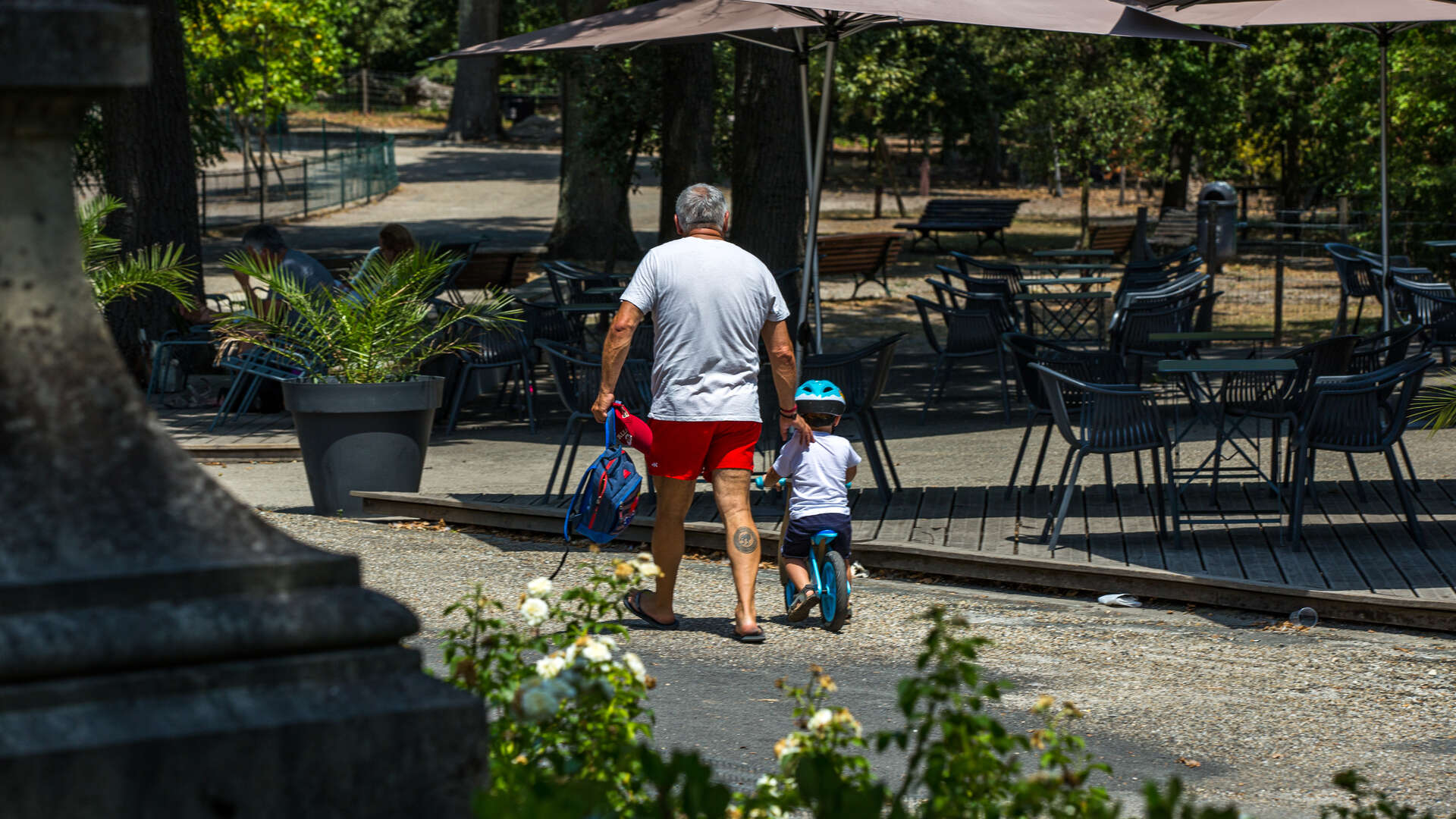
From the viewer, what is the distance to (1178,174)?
32188mm

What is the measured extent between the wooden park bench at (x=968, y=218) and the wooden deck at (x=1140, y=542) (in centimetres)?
1813

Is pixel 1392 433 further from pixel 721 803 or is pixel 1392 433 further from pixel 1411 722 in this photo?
pixel 721 803

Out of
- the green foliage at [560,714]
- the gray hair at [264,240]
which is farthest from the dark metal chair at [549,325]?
the green foliage at [560,714]

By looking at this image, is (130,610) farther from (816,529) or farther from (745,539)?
(816,529)

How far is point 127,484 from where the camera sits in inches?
97.0

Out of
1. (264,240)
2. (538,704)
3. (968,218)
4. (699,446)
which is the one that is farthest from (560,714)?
(968,218)

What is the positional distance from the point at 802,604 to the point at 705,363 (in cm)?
116

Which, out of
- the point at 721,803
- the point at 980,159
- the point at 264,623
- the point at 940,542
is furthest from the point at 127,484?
the point at 980,159

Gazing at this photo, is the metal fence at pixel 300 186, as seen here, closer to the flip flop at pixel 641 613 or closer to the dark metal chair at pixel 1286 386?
the dark metal chair at pixel 1286 386

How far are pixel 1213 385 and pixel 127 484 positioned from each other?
1161 centimetres

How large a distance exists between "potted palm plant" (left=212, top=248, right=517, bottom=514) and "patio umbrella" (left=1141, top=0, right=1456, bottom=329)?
516 cm

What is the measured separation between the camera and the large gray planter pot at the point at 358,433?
28.3 feet

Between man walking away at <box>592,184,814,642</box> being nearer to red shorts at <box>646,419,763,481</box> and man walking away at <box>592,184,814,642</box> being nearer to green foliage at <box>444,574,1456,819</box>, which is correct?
red shorts at <box>646,419,763,481</box>

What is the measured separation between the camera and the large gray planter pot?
8641 millimetres
